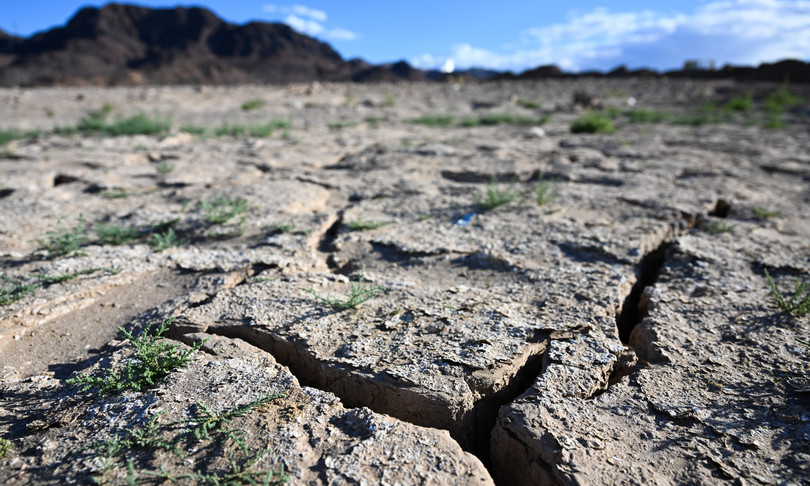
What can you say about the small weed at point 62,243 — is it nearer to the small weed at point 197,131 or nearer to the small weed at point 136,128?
the small weed at point 197,131

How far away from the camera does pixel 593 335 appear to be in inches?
52.1

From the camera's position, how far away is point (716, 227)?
209cm

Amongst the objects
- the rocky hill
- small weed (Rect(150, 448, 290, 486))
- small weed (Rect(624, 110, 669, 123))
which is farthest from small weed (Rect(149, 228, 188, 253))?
the rocky hill

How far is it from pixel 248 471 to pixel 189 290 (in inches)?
34.5

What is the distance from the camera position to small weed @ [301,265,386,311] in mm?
1448

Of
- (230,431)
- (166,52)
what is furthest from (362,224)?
(166,52)

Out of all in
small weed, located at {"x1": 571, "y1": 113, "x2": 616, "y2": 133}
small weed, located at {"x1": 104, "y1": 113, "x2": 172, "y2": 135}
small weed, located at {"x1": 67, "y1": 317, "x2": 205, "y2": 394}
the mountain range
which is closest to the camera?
small weed, located at {"x1": 67, "y1": 317, "x2": 205, "y2": 394}

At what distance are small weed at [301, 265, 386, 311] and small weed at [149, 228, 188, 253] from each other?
29.6 inches

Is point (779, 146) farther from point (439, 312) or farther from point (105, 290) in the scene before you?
point (105, 290)

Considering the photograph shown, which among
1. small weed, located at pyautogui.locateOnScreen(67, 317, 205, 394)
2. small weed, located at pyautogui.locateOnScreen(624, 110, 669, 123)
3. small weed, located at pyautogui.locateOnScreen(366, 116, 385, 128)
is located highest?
small weed, located at pyautogui.locateOnScreen(624, 110, 669, 123)

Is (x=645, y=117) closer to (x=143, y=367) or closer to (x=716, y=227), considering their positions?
(x=716, y=227)

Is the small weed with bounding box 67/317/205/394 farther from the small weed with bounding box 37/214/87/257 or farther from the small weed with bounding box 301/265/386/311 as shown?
the small weed with bounding box 37/214/87/257

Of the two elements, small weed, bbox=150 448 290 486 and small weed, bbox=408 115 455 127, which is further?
small weed, bbox=408 115 455 127

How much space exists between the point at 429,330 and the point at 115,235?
1492 mm
